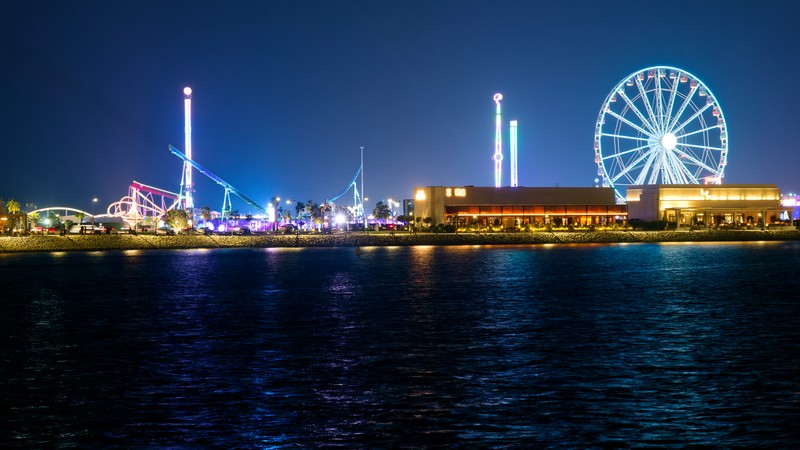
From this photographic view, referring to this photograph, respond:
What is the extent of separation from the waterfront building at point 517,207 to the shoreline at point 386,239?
694 centimetres

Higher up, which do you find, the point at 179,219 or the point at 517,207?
the point at 517,207

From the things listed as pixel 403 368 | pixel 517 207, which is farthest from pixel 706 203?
pixel 403 368

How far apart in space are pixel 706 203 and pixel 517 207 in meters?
33.2

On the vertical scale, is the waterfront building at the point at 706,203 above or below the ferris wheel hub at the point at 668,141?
below

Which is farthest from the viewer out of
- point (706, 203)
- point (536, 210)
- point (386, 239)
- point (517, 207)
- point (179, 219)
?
point (179, 219)

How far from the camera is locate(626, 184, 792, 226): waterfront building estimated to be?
153 m

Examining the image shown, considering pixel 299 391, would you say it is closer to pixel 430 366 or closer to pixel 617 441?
pixel 430 366

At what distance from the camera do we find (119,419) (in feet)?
60.2

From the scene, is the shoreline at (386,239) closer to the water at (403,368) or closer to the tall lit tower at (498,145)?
the tall lit tower at (498,145)

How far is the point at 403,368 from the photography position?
2467 cm

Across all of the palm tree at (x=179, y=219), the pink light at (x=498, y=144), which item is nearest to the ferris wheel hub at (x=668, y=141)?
the pink light at (x=498, y=144)

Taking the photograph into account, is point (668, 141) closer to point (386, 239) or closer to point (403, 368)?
point (386, 239)

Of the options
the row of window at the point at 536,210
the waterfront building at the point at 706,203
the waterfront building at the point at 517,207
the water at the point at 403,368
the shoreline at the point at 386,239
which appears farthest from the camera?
the waterfront building at the point at 706,203

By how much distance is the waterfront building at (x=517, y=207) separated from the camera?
498 ft
